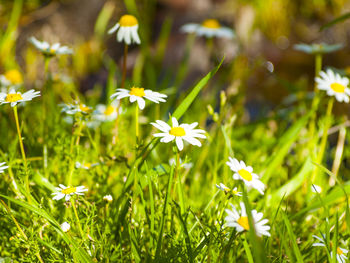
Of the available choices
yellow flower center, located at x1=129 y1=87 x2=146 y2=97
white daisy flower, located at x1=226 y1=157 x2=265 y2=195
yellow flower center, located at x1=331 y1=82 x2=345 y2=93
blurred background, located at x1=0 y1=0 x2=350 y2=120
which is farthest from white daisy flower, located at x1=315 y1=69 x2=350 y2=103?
blurred background, located at x1=0 y1=0 x2=350 y2=120

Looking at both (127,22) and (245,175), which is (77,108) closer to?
(127,22)

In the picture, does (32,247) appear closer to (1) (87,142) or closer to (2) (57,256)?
(2) (57,256)

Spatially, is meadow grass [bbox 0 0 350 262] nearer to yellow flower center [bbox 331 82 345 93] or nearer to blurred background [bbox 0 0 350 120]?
yellow flower center [bbox 331 82 345 93]

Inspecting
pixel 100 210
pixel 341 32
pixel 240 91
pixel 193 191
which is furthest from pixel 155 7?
pixel 100 210

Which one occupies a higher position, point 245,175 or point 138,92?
point 138,92

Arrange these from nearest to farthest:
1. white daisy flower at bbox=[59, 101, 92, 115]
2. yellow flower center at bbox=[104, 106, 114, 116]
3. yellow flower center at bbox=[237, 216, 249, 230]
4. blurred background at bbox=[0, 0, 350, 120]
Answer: yellow flower center at bbox=[237, 216, 249, 230] → white daisy flower at bbox=[59, 101, 92, 115] → yellow flower center at bbox=[104, 106, 114, 116] → blurred background at bbox=[0, 0, 350, 120]

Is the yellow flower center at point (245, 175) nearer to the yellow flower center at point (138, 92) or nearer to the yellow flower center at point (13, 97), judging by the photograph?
the yellow flower center at point (138, 92)

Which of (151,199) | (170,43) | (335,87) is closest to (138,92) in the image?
(151,199)

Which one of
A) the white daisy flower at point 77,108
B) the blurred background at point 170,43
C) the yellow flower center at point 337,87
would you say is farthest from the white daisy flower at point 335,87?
the blurred background at point 170,43

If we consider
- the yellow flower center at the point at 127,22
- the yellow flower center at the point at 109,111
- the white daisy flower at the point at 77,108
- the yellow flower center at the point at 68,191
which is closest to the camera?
the yellow flower center at the point at 68,191

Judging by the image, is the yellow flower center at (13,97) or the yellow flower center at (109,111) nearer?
the yellow flower center at (13,97)

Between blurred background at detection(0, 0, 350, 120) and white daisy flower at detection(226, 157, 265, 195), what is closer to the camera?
white daisy flower at detection(226, 157, 265, 195)

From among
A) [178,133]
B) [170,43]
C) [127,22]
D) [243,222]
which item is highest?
[127,22]
